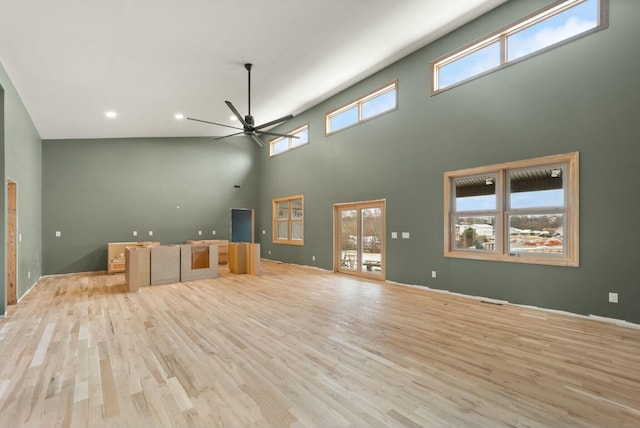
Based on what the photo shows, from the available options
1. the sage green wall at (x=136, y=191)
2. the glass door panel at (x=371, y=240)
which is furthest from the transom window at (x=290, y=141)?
the glass door panel at (x=371, y=240)

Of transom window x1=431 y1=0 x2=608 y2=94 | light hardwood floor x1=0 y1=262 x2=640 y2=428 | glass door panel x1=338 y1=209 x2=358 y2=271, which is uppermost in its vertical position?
transom window x1=431 y1=0 x2=608 y2=94

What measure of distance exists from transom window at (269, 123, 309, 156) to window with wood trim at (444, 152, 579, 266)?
4749mm

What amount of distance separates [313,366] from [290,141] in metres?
8.01

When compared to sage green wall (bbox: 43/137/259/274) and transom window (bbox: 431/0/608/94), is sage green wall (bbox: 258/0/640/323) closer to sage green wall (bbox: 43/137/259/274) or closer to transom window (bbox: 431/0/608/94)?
transom window (bbox: 431/0/608/94)

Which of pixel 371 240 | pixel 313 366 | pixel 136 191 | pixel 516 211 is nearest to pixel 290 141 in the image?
pixel 371 240

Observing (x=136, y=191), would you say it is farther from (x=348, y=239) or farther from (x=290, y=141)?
(x=348, y=239)

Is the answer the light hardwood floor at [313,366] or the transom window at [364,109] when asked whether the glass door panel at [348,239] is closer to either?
the transom window at [364,109]

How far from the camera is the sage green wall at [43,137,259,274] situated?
773 cm

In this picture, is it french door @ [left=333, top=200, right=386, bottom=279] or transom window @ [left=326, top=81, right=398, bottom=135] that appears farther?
french door @ [left=333, top=200, right=386, bottom=279]

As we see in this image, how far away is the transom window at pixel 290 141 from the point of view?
9.05 metres

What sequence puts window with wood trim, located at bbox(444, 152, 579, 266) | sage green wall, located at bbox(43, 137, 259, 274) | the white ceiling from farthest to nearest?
sage green wall, located at bbox(43, 137, 259, 274) → window with wood trim, located at bbox(444, 152, 579, 266) → the white ceiling

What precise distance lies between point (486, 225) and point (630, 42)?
2853mm

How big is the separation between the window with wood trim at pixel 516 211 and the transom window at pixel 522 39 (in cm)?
165

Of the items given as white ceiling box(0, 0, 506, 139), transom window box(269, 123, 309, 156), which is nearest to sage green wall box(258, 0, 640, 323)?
white ceiling box(0, 0, 506, 139)
